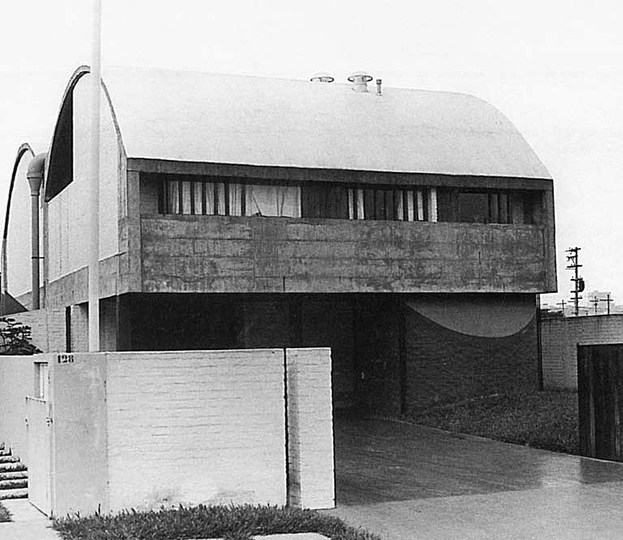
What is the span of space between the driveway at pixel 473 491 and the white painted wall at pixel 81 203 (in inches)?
292

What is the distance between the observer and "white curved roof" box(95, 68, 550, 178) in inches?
909

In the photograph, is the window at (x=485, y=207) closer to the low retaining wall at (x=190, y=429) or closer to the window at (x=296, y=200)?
the window at (x=296, y=200)

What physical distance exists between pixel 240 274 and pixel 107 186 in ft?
11.8

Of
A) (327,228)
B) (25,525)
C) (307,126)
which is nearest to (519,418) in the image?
(327,228)

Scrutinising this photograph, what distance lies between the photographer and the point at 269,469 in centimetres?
1173

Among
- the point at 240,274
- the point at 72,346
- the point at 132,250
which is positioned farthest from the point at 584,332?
the point at 72,346

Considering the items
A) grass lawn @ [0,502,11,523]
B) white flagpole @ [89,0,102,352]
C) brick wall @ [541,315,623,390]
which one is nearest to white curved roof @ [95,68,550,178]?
brick wall @ [541,315,623,390]

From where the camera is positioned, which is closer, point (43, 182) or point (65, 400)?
point (65, 400)

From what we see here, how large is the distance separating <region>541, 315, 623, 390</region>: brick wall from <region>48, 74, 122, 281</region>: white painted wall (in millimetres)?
10918

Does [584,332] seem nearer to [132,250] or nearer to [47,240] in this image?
[132,250]

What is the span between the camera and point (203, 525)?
10297 millimetres

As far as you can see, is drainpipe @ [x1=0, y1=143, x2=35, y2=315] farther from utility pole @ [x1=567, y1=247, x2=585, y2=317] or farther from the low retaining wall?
the low retaining wall

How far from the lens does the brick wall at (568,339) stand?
25.4m

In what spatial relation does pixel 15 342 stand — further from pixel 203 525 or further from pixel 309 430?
pixel 203 525
